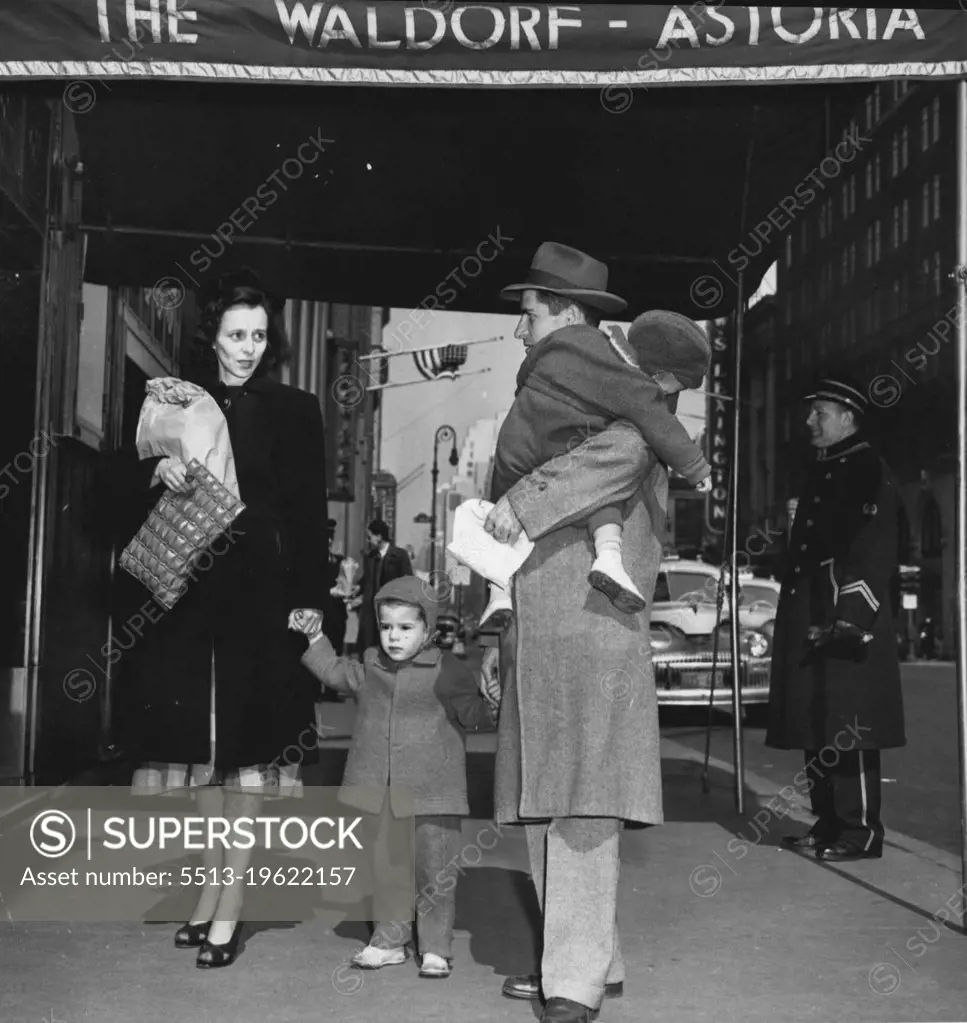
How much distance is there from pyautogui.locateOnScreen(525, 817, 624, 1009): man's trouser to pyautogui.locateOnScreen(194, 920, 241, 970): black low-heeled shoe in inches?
45.3

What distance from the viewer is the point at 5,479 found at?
7.13 metres

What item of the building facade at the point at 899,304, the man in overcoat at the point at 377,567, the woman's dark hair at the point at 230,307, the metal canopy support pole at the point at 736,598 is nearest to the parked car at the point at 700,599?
the man in overcoat at the point at 377,567

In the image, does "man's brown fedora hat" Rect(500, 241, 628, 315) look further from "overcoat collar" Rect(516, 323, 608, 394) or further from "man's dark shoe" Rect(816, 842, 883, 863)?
"man's dark shoe" Rect(816, 842, 883, 863)

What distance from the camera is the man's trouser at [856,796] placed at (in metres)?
6.88

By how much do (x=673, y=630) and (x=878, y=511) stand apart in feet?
23.9

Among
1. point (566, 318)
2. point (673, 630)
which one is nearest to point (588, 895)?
point (566, 318)

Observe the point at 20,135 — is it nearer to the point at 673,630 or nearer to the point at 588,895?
the point at 588,895

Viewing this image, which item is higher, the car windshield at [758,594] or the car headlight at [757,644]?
the car windshield at [758,594]

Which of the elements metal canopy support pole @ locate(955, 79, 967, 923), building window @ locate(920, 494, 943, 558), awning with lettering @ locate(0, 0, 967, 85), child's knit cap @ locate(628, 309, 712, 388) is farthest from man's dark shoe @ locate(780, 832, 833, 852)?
building window @ locate(920, 494, 943, 558)

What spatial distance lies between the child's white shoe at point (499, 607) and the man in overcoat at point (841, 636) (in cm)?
311

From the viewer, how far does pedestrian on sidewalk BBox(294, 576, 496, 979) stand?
4590mm

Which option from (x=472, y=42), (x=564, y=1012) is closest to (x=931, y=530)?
(x=472, y=42)

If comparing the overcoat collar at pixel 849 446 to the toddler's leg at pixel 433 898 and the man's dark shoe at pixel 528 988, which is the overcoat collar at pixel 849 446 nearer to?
the toddler's leg at pixel 433 898

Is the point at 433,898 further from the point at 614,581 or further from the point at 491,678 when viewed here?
the point at 614,581
